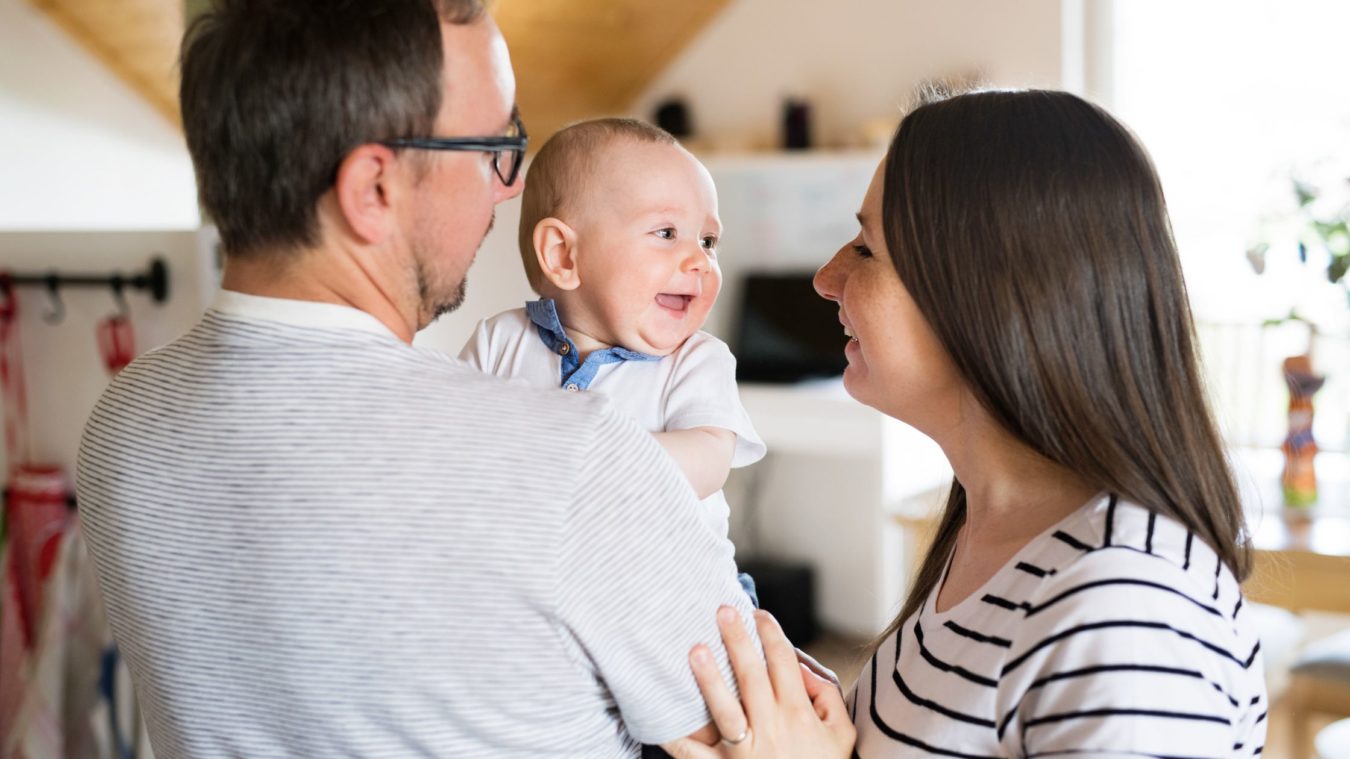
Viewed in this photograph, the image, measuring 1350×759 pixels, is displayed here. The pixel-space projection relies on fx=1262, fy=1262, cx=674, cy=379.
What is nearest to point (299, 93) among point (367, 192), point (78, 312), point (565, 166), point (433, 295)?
point (367, 192)

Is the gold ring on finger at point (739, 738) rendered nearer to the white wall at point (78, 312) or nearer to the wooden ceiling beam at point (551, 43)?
the white wall at point (78, 312)

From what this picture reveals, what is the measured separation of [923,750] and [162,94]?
3.49 meters

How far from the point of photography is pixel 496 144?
0.97 meters

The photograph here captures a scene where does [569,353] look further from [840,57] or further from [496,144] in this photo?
[840,57]

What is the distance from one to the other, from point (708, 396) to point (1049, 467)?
14.9 inches

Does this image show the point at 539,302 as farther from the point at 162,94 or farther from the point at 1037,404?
the point at 162,94

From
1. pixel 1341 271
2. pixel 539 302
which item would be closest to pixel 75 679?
pixel 539 302

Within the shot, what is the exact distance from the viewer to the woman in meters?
0.91

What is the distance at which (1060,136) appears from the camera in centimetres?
102

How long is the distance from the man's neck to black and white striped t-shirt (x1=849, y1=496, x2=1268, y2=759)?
529mm

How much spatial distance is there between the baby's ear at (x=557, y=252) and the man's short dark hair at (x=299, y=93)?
1.40 ft

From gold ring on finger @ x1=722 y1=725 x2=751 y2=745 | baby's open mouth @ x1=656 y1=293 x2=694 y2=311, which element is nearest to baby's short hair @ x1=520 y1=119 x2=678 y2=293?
baby's open mouth @ x1=656 y1=293 x2=694 y2=311

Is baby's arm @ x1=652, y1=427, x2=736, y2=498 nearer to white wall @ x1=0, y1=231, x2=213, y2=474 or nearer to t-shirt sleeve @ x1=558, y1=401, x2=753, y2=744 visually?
t-shirt sleeve @ x1=558, y1=401, x2=753, y2=744

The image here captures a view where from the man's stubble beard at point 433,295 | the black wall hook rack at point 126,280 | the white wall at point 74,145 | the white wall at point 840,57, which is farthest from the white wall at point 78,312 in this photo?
the white wall at point 840,57
